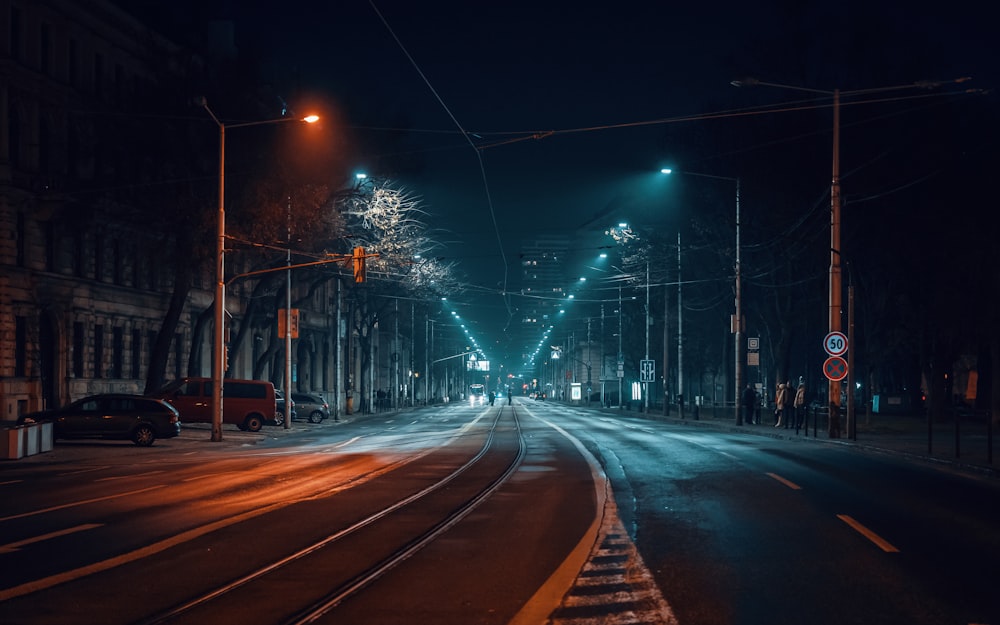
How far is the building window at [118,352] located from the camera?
52594mm

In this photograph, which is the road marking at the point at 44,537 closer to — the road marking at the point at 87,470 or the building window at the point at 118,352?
the road marking at the point at 87,470

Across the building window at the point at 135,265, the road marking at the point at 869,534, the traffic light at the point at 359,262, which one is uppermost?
the building window at the point at 135,265

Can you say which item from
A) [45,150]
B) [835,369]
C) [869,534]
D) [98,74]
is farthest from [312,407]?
[869,534]

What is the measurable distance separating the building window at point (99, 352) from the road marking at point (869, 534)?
43012 millimetres

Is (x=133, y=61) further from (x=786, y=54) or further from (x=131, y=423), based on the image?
(x=786, y=54)

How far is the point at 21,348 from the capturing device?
44562 millimetres

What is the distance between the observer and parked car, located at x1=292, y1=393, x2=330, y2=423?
60.6m

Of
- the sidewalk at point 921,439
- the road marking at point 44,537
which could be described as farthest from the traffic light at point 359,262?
the road marking at point 44,537

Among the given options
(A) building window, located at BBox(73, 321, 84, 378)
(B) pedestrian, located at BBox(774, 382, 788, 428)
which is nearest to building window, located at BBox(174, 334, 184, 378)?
(A) building window, located at BBox(73, 321, 84, 378)

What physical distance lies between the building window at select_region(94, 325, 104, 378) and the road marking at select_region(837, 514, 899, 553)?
141 ft

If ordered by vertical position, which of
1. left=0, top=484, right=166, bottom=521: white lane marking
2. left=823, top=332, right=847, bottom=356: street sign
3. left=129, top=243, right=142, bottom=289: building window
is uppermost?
left=129, top=243, right=142, bottom=289: building window

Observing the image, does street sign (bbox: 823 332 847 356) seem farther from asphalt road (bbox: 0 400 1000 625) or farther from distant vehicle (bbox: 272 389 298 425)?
distant vehicle (bbox: 272 389 298 425)

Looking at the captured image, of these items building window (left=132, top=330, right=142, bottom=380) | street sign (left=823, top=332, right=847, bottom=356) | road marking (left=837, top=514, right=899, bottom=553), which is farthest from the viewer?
building window (left=132, top=330, right=142, bottom=380)

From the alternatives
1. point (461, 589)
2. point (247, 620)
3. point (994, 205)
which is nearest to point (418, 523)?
point (461, 589)
